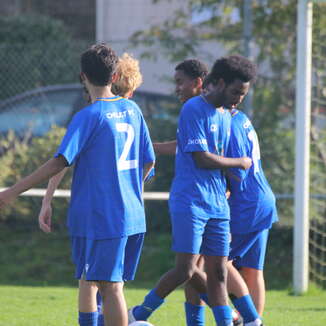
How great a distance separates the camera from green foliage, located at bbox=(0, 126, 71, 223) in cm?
1007

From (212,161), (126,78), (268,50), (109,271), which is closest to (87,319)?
(109,271)

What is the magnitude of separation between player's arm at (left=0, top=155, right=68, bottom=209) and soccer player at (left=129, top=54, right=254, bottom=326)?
923 mm

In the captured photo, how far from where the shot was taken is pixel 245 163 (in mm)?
5332

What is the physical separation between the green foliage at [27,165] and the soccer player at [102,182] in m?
5.24

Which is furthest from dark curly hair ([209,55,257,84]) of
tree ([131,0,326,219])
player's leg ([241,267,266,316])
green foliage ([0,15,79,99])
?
green foliage ([0,15,79,99])

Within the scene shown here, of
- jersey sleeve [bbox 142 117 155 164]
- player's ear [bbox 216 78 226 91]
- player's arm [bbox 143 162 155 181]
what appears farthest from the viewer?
player's ear [bbox 216 78 226 91]

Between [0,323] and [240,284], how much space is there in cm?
192

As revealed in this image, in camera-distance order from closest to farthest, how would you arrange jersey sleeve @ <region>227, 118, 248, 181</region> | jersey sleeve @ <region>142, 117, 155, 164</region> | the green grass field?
jersey sleeve @ <region>142, 117, 155, 164</region> < jersey sleeve @ <region>227, 118, 248, 181</region> < the green grass field

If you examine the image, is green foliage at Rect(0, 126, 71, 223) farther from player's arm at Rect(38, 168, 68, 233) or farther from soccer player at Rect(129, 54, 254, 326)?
soccer player at Rect(129, 54, 254, 326)

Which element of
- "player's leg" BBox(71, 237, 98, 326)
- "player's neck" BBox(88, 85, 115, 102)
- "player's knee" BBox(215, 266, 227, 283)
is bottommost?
"player's leg" BBox(71, 237, 98, 326)

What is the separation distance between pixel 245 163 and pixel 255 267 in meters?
0.94

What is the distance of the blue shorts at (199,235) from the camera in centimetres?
518

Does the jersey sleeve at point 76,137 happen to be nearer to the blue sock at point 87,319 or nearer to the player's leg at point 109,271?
the player's leg at point 109,271

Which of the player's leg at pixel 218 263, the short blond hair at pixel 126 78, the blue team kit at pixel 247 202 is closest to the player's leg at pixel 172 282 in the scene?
the player's leg at pixel 218 263
